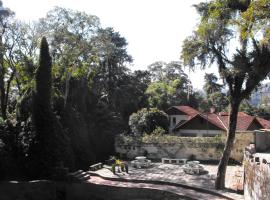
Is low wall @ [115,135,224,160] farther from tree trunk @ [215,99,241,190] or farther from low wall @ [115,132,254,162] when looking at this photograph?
tree trunk @ [215,99,241,190]

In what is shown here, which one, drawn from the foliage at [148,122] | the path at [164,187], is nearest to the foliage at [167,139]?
the foliage at [148,122]

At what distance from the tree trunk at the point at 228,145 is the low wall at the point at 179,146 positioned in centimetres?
778

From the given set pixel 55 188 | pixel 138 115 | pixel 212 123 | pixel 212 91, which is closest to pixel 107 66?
pixel 138 115

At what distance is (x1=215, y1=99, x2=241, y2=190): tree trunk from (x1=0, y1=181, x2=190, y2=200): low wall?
2.27 m

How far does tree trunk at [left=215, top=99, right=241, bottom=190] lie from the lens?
1547cm

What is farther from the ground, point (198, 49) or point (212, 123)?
point (198, 49)

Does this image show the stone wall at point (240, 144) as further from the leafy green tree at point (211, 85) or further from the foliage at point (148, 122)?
the leafy green tree at point (211, 85)

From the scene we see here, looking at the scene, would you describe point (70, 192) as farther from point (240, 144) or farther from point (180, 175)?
point (240, 144)

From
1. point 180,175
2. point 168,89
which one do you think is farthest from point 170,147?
point 168,89

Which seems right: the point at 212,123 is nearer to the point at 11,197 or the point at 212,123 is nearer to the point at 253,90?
the point at 253,90

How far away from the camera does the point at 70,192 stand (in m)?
18.4

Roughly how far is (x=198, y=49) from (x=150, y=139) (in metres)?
11.9

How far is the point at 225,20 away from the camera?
14.4m

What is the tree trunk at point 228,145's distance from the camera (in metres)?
15.5
